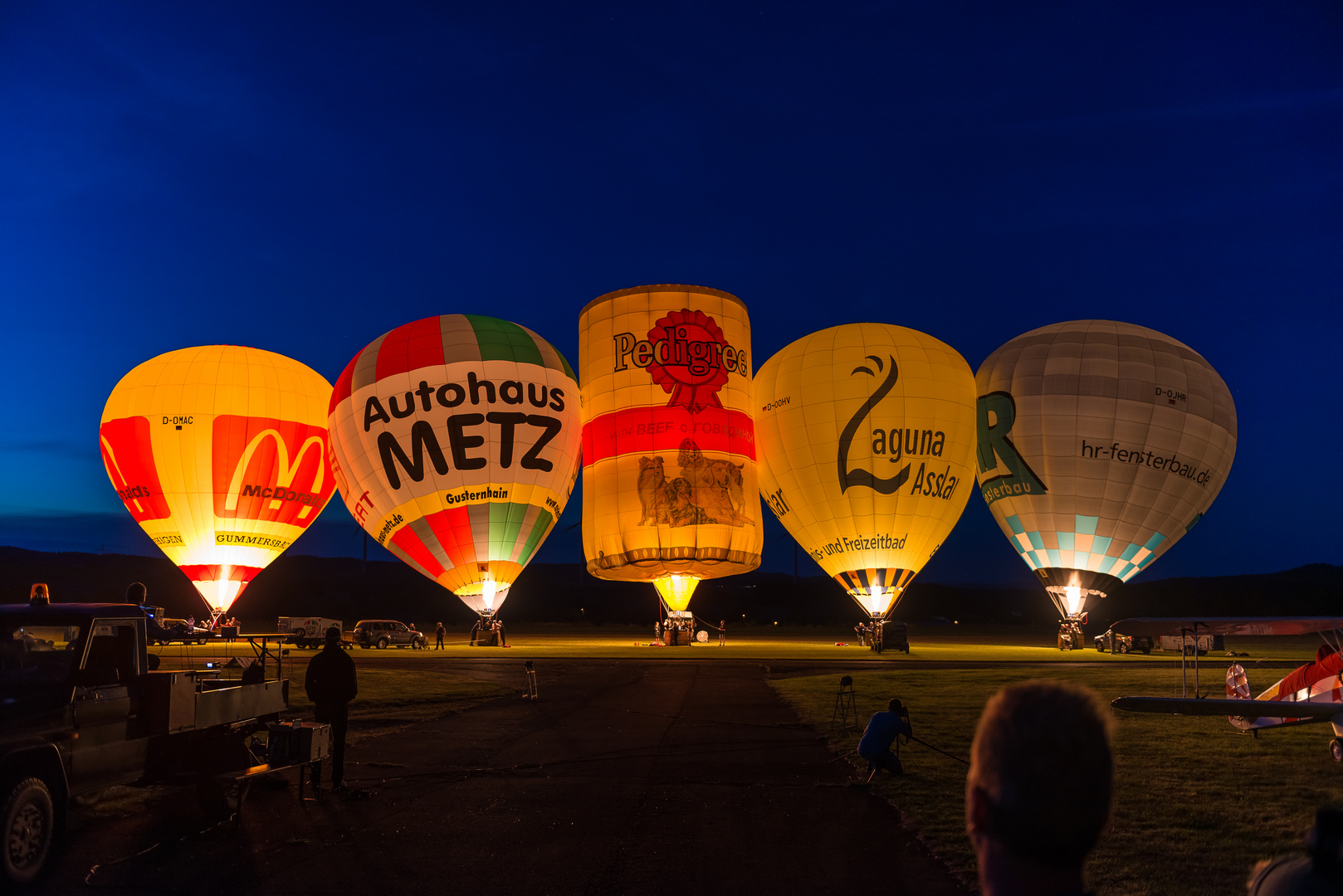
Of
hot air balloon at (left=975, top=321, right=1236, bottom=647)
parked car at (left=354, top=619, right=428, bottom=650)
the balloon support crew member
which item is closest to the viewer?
the balloon support crew member

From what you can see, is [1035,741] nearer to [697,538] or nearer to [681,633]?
[697,538]

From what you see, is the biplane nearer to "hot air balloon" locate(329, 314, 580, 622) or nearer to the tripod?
the tripod

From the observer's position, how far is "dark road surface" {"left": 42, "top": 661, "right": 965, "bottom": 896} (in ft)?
22.6

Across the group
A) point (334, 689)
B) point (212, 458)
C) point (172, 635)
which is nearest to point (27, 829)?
point (172, 635)

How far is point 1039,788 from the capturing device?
2.01 m

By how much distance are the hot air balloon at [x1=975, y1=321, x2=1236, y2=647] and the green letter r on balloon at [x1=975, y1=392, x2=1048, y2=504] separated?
56mm

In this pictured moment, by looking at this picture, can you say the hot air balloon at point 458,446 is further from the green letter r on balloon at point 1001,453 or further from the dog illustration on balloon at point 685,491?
the green letter r on balloon at point 1001,453

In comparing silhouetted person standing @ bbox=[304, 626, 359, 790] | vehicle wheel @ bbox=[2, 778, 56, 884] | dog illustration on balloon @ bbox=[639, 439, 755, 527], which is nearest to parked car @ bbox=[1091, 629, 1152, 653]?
dog illustration on balloon @ bbox=[639, 439, 755, 527]

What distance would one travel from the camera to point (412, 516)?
36.4 meters

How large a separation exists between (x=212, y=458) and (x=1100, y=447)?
37.4m

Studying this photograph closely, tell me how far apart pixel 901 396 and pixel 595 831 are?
32994 mm

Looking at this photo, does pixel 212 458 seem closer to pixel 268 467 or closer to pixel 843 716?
pixel 268 467

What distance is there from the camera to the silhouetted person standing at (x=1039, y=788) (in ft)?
6.46

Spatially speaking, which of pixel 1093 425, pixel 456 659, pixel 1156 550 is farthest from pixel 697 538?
pixel 1156 550
